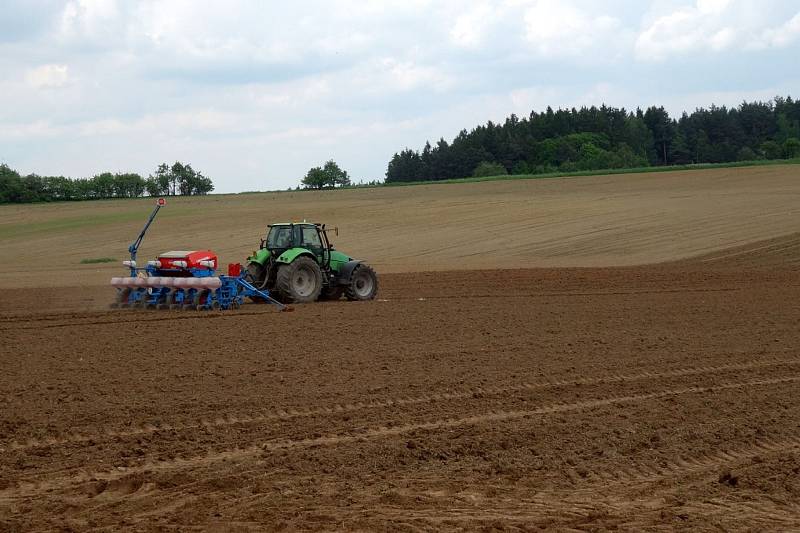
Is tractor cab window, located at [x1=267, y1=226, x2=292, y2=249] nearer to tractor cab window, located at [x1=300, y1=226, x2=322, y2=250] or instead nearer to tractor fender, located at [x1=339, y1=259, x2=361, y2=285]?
tractor cab window, located at [x1=300, y1=226, x2=322, y2=250]

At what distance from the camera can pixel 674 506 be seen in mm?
6230

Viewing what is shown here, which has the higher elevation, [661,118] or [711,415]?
[661,118]

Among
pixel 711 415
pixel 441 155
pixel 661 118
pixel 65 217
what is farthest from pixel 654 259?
pixel 661 118

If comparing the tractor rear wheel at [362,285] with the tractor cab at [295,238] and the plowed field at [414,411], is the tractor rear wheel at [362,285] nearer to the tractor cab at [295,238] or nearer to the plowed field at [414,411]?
the plowed field at [414,411]

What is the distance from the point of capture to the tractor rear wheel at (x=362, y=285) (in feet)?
62.5

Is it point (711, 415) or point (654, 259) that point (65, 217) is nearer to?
point (654, 259)

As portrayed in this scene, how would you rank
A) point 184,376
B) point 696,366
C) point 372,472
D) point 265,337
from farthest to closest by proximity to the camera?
point 265,337 → point 696,366 → point 184,376 → point 372,472

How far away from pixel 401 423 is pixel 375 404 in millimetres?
760

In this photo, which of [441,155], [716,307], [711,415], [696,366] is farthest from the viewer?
[441,155]

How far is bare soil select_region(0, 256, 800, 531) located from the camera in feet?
20.1

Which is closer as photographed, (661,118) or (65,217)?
(65,217)

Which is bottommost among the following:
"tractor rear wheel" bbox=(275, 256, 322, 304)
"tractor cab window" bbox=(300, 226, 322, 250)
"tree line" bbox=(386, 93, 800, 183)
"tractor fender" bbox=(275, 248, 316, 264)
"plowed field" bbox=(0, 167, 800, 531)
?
"plowed field" bbox=(0, 167, 800, 531)

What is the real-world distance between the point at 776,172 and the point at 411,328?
43.1m

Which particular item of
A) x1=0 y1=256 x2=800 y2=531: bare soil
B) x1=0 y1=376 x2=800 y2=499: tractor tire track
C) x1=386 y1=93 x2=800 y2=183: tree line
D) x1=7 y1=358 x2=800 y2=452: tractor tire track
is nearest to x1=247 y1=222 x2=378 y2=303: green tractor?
x1=0 y1=256 x2=800 y2=531: bare soil
